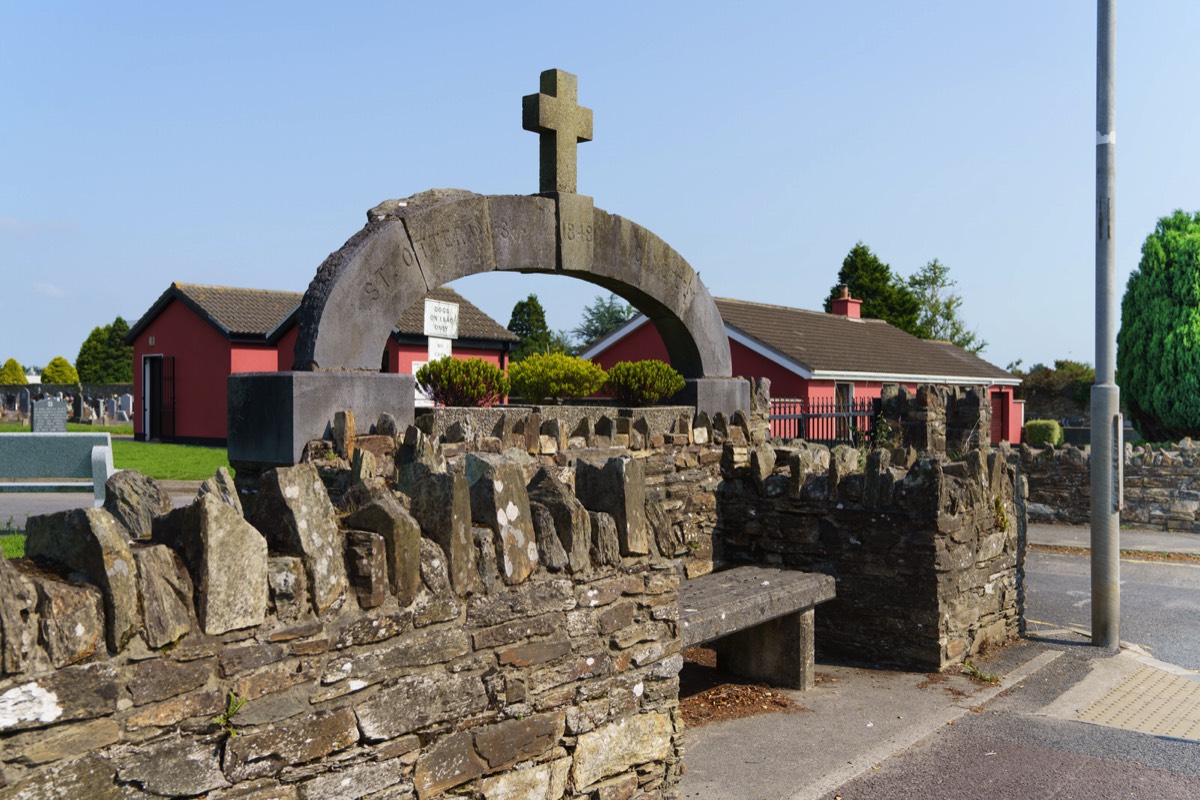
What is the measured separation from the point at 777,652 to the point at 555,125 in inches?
167

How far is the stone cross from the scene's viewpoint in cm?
735

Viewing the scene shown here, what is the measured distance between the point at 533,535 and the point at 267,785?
1.17m

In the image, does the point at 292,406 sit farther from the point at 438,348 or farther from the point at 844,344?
the point at 844,344

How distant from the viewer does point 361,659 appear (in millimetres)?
2736

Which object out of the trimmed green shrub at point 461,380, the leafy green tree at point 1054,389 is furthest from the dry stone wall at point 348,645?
the leafy green tree at point 1054,389

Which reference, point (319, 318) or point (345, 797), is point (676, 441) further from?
point (345, 797)

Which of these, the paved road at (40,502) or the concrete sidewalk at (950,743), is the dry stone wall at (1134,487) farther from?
the paved road at (40,502)

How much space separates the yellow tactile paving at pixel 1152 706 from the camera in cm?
561

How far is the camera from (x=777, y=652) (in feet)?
20.7

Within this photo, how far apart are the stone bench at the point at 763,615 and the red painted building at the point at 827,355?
39.2 ft

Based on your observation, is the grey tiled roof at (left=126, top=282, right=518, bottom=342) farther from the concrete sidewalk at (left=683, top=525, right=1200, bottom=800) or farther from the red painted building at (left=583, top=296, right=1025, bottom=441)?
the concrete sidewalk at (left=683, top=525, right=1200, bottom=800)

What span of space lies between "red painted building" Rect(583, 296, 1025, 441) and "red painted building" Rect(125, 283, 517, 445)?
143 inches

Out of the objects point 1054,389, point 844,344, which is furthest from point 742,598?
point 1054,389

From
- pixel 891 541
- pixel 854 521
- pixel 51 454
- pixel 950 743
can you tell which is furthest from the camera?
pixel 51 454
